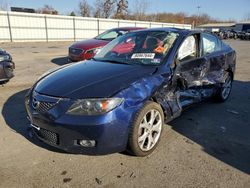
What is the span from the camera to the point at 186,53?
14.1ft

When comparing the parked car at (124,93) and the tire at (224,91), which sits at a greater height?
the parked car at (124,93)

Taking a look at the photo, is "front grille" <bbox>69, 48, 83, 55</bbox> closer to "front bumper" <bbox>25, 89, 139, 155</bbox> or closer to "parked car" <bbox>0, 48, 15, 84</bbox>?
"parked car" <bbox>0, 48, 15, 84</bbox>

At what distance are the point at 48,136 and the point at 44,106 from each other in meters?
0.36

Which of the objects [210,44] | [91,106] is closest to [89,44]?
[210,44]

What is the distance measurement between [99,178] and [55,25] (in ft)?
89.2

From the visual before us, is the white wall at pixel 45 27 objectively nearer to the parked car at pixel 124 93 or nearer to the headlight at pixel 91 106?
the parked car at pixel 124 93

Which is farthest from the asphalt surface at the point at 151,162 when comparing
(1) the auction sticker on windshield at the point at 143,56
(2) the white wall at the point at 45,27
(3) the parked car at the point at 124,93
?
(2) the white wall at the point at 45,27

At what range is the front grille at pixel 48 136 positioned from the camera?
3.03 m

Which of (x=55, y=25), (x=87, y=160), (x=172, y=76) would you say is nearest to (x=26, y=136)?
(x=87, y=160)

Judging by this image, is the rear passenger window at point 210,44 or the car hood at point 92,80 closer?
the car hood at point 92,80

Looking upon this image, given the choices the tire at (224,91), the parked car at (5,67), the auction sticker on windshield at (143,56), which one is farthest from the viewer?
the parked car at (5,67)

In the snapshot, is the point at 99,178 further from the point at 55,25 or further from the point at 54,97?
the point at 55,25

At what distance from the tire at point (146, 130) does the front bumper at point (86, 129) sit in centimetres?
10

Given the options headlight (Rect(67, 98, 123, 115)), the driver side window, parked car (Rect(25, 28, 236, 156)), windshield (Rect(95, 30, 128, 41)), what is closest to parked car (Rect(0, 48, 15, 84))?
parked car (Rect(25, 28, 236, 156))
